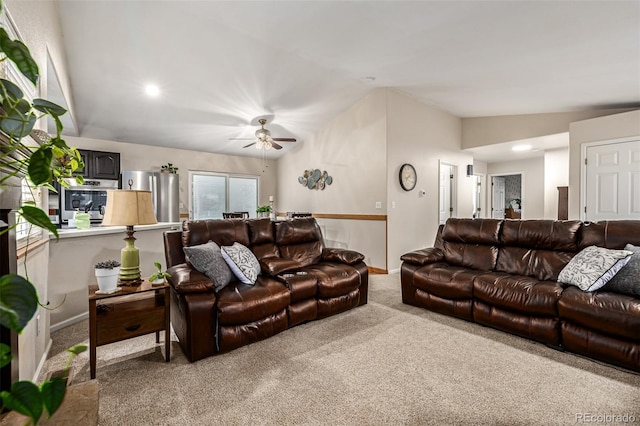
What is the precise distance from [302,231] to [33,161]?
9.88 ft

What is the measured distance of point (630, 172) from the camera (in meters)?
4.33

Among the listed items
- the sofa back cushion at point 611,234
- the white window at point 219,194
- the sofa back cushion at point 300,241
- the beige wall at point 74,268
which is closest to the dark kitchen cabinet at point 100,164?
the white window at point 219,194

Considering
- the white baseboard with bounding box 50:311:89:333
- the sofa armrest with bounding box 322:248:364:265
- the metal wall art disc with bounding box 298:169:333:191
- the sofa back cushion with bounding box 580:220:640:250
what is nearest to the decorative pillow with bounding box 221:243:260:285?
the sofa armrest with bounding box 322:248:364:265

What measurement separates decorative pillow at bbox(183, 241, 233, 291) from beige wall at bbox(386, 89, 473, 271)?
314 centimetres

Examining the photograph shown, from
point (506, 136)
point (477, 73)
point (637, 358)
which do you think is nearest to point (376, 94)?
point (477, 73)

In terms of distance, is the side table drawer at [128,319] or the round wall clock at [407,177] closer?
the side table drawer at [128,319]

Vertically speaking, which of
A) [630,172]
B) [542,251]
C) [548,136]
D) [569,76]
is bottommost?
[542,251]

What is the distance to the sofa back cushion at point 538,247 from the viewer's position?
2.81m

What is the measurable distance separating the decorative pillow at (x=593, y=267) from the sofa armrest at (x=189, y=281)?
9.51 ft

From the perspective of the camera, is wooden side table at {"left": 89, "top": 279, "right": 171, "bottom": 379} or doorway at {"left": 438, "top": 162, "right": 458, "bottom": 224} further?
doorway at {"left": 438, "top": 162, "right": 458, "bottom": 224}

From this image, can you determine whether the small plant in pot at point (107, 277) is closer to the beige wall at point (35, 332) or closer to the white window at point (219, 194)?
the beige wall at point (35, 332)

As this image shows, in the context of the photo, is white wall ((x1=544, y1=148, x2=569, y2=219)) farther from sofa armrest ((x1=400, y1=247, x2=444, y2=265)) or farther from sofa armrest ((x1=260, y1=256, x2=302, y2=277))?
sofa armrest ((x1=260, y1=256, x2=302, y2=277))

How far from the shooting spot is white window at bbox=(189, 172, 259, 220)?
7.06 m

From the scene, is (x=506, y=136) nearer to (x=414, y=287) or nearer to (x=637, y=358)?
(x=414, y=287)
